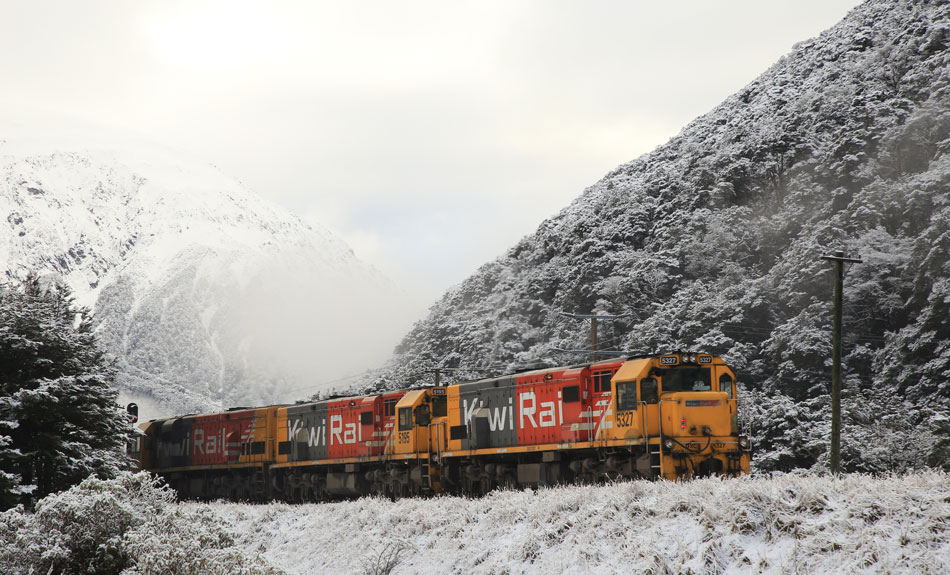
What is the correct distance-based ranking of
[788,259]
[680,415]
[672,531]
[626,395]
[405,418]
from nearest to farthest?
[672,531]
[680,415]
[626,395]
[405,418]
[788,259]

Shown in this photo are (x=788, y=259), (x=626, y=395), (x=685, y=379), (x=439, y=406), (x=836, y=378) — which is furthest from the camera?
(x=788, y=259)

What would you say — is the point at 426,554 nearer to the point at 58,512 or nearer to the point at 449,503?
the point at 449,503

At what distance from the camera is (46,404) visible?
27.9 metres

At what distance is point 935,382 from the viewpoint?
2060 inches

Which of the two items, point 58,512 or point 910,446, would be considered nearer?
point 58,512

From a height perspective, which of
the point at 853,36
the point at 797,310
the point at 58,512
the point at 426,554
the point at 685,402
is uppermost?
the point at 853,36

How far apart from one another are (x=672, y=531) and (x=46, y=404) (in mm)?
20007

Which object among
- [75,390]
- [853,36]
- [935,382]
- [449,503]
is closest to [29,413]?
[75,390]

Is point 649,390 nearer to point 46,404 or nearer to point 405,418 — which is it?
point 405,418

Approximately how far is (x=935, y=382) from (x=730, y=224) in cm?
3708

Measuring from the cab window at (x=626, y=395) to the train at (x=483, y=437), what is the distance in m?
0.03

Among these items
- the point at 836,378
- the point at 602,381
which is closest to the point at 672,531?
the point at 602,381

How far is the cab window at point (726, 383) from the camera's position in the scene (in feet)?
76.8

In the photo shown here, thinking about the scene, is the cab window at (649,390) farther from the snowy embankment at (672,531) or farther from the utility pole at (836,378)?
the utility pole at (836,378)
